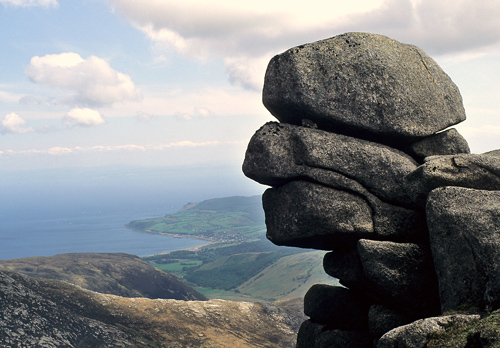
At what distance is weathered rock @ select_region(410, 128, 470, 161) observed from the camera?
866 inches

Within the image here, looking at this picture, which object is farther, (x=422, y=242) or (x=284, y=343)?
(x=284, y=343)

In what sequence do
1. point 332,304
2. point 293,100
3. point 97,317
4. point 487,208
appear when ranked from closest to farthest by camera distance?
point 487,208 → point 293,100 → point 332,304 → point 97,317

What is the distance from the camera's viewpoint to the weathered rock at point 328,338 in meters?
20.3

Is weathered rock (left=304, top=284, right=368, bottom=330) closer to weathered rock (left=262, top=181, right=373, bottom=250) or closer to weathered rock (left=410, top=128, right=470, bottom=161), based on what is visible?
weathered rock (left=262, top=181, right=373, bottom=250)

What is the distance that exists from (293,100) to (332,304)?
12452mm

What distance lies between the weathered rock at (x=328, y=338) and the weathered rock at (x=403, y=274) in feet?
11.0

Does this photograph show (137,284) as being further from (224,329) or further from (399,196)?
(399,196)

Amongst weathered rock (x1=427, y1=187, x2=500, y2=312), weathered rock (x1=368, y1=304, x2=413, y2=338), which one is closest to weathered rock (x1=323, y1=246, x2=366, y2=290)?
weathered rock (x1=368, y1=304, x2=413, y2=338)

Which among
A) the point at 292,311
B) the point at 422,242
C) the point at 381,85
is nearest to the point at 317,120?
the point at 381,85

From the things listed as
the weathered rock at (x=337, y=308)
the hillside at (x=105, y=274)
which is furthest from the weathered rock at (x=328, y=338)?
the hillside at (x=105, y=274)

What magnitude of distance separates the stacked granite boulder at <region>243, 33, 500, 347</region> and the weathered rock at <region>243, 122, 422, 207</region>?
5 cm

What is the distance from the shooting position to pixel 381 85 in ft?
67.4

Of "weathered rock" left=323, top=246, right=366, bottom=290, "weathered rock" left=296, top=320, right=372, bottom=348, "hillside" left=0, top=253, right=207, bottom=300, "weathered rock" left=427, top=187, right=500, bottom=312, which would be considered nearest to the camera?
"weathered rock" left=427, top=187, right=500, bottom=312

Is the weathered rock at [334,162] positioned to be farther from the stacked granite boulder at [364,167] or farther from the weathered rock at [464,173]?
the weathered rock at [464,173]
